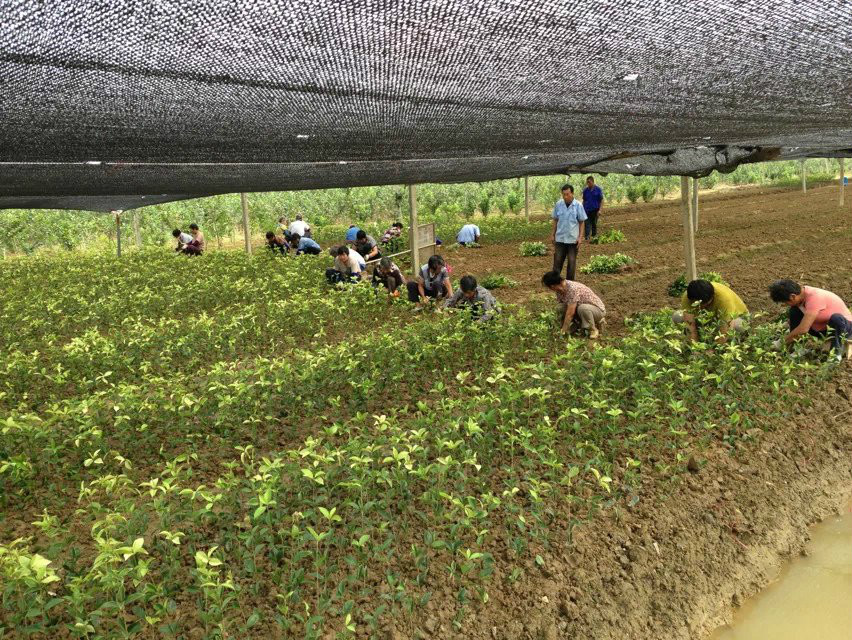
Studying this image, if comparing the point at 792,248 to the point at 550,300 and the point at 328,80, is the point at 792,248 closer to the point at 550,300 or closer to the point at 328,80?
the point at 550,300

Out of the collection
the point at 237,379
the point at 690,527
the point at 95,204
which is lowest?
the point at 690,527

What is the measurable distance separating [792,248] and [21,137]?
10.9 meters

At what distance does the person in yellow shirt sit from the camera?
5.25m

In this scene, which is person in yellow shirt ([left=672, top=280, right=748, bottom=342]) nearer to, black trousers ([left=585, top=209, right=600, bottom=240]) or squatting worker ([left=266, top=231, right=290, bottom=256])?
black trousers ([left=585, top=209, right=600, bottom=240])

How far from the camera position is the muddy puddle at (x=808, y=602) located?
125 inches

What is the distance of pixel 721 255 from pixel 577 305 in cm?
562

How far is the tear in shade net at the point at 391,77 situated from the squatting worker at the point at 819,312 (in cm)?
117

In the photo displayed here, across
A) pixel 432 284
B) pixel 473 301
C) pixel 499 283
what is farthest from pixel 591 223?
pixel 473 301

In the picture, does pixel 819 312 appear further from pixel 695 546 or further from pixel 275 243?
pixel 275 243

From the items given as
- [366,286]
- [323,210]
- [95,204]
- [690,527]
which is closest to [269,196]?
[323,210]

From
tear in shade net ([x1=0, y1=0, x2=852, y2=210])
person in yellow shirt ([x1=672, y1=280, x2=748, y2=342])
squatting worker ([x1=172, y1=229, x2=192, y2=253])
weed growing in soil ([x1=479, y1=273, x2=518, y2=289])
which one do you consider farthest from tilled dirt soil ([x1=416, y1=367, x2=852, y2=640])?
squatting worker ([x1=172, y1=229, x2=192, y2=253])

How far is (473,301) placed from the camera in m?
6.64

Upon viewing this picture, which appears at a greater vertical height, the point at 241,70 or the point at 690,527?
the point at 241,70

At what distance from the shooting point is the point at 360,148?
4242mm
